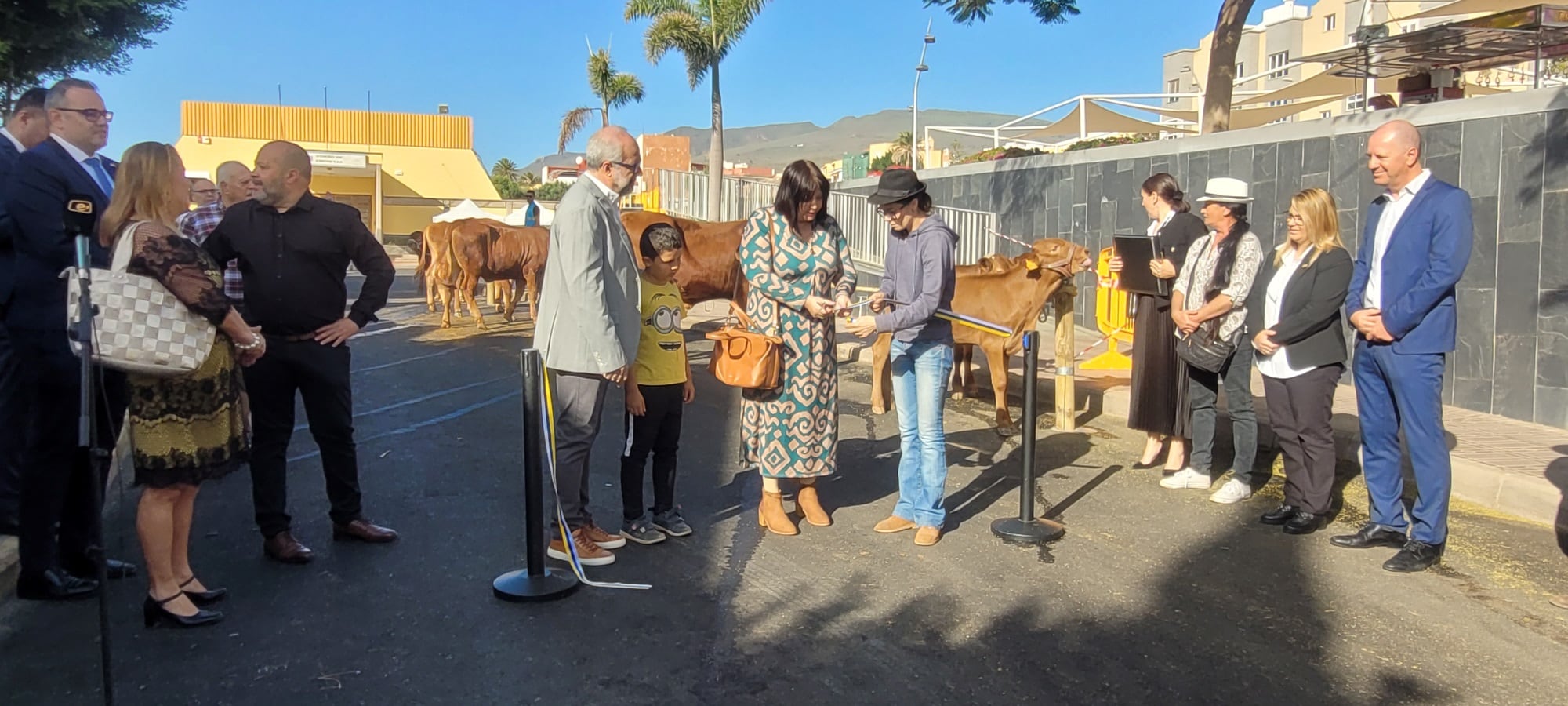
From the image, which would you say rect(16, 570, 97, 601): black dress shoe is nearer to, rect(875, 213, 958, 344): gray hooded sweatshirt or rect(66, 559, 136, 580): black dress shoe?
rect(66, 559, 136, 580): black dress shoe

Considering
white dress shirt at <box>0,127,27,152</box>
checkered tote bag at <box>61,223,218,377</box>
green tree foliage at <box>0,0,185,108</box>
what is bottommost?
checkered tote bag at <box>61,223,218,377</box>

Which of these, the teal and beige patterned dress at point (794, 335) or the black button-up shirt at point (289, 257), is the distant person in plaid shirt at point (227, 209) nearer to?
the black button-up shirt at point (289, 257)

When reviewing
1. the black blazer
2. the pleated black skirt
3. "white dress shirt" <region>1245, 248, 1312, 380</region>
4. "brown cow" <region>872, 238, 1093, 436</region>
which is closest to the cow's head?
"brown cow" <region>872, 238, 1093, 436</region>

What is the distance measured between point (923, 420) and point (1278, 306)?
6.83ft

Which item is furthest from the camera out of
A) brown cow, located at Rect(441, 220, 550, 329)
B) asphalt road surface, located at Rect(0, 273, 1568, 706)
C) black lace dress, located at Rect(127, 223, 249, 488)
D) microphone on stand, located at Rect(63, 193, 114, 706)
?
brown cow, located at Rect(441, 220, 550, 329)

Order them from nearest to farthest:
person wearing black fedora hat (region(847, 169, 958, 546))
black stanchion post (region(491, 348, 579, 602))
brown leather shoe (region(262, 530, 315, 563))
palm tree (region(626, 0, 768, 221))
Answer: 1. black stanchion post (region(491, 348, 579, 602))
2. brown leather shoe (region(262, 530, 315, 563))
3. person wearing black fedora hat (region(847, 169, 958, 546))
4. palm tree (region(626, 0, 768, 221))

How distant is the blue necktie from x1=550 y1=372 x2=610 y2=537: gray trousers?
2059 mm

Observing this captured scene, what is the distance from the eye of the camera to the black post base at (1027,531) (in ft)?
17.2

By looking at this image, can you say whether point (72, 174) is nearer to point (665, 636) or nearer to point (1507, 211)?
point (665, 636)

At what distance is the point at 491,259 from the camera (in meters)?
16.0

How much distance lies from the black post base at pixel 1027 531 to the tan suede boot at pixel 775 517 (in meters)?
1.04

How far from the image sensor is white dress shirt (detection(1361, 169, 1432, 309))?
493 centimetres

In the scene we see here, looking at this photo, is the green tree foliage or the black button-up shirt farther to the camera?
the green tree foliage

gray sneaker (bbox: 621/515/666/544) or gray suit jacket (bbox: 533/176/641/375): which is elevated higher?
gray suit jacket (bbox: 533/176/641/375)
